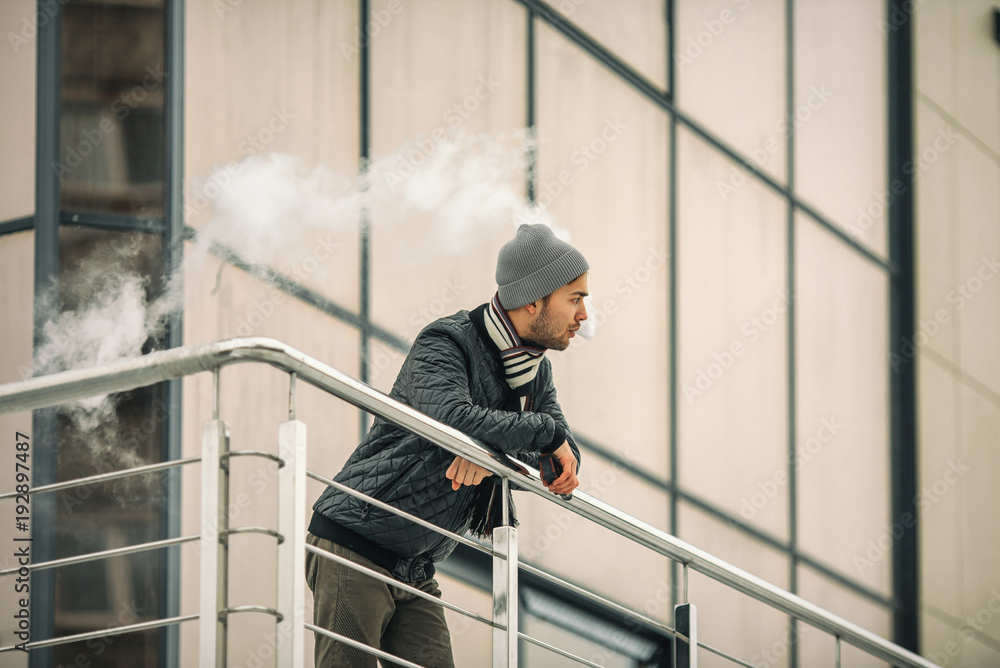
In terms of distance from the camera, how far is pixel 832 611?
6.66 metres

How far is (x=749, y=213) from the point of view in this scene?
651cm

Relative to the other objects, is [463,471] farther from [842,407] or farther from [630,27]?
[842,407]

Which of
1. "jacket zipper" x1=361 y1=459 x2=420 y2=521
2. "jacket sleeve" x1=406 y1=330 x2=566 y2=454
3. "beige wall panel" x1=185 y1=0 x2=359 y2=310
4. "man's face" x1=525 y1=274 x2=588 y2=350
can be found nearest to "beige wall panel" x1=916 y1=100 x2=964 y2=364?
"beige wall panel" x1=185 y1=0 x2=359 y2=310

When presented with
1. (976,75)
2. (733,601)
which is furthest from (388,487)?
(976,75)

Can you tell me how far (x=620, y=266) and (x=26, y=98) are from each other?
3.20m

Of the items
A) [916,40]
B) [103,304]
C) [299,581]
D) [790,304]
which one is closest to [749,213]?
[790,304]

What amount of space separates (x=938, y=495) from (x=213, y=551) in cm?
595

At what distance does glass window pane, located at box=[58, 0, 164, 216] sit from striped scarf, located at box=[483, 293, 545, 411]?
273cm

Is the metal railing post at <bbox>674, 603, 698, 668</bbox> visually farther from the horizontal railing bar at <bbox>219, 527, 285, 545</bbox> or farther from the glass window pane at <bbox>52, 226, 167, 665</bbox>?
the glass window pane at <bbox>52, 226, 167, 665</bbox>

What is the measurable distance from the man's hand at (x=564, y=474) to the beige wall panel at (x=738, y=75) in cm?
398

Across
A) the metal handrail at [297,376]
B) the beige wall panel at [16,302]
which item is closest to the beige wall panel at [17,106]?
the beige wall panel at [16,302]

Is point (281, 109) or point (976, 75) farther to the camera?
point (976, 75)

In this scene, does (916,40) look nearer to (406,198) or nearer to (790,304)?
(790,304)

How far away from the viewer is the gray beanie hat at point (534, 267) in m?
2.92
